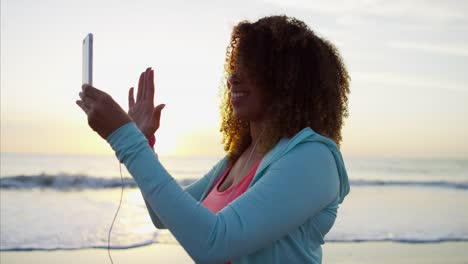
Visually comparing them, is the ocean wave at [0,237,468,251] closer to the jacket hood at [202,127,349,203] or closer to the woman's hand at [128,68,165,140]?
the woman's hand at [128,68,165,140]

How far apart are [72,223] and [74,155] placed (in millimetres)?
23266

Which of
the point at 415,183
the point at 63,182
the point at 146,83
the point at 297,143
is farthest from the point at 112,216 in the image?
the point at 415,183

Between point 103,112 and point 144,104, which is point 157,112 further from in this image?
point 103,112

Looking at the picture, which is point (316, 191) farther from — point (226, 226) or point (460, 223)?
point (460, 223)

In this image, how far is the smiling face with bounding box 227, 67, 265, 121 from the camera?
161 cm

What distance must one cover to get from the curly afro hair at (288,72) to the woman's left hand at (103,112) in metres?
0.40

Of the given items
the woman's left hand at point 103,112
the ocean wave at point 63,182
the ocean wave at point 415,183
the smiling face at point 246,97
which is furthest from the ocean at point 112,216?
the woman's left hand at point 103,112

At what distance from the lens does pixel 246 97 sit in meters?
1.62

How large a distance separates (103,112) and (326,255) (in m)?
5.82

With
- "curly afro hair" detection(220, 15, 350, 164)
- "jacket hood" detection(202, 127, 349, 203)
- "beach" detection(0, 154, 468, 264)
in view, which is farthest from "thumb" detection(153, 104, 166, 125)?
"beach" detection(0, 154, 468, 264)

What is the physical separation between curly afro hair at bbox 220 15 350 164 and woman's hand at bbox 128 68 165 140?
0.24 metres

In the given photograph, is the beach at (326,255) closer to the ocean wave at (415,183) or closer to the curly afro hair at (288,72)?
the curly afro hair at (288,72)

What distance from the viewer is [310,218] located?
4.85 feet

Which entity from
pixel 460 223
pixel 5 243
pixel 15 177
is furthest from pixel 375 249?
pixel 15 177
